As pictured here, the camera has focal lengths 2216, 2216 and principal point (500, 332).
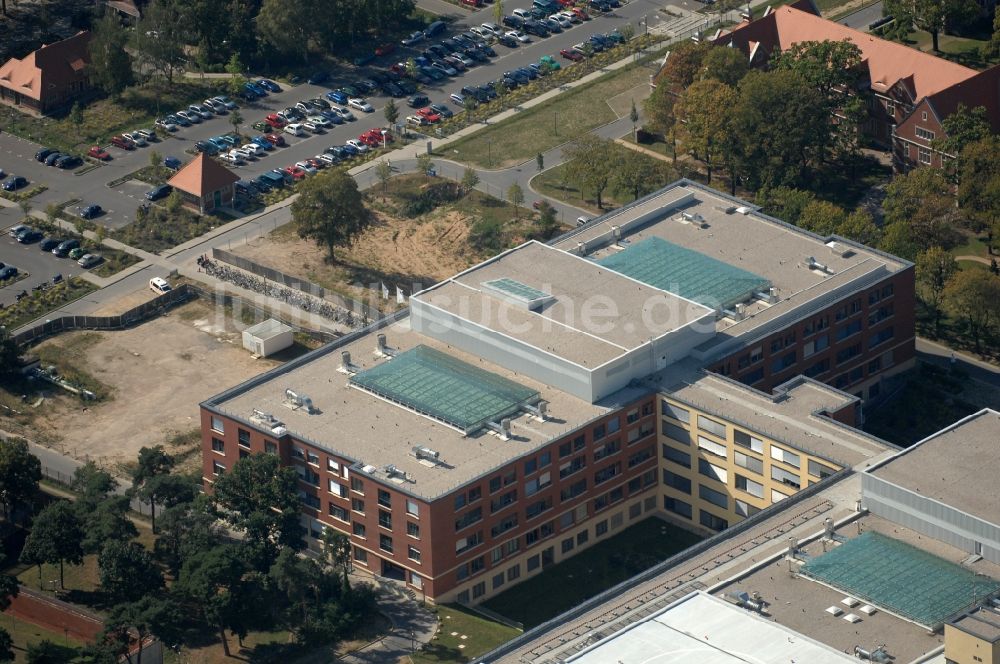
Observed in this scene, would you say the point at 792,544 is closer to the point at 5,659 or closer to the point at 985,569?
the point at 985,569

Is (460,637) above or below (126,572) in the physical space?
below

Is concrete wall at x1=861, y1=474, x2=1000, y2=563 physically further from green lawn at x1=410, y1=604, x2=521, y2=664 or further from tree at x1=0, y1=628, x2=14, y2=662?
tree at x1=0, y1=628, x2=14, y2=662

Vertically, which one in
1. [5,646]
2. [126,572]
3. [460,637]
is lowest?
[460,637]

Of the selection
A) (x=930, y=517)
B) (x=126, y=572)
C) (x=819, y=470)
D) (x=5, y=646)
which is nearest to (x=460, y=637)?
(x=126, y=572)

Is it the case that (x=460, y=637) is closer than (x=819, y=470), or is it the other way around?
(x=460, y=637)

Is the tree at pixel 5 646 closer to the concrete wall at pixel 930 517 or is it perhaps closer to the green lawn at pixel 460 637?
the green lawn at pixel 460 637

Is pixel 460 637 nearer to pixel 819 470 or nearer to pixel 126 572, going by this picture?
pixel 126 572

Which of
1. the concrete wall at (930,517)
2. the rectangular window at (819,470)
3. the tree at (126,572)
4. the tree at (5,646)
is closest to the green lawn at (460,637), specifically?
the tree at (126,572)
